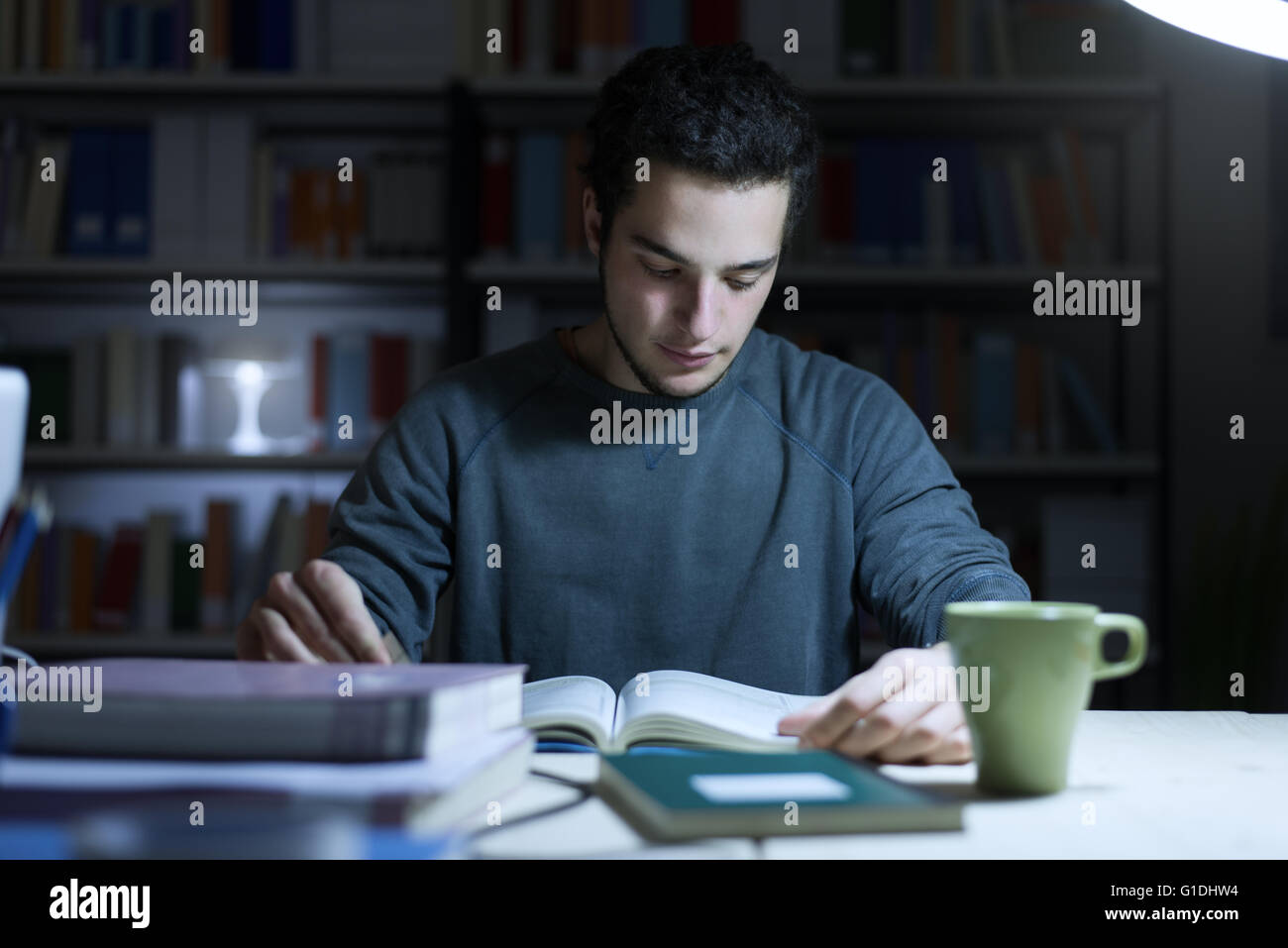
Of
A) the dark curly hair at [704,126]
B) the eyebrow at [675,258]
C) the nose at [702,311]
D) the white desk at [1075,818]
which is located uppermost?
the dark curly hair at [704,126]

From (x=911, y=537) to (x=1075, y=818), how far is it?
2.07 feet

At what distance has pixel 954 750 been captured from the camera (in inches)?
24.2

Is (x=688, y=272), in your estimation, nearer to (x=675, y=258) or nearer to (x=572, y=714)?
(x=675, y=258)

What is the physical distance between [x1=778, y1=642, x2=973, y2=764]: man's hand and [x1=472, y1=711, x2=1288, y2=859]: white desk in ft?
0.04

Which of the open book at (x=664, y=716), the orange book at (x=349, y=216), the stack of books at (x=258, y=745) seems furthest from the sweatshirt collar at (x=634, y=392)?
the orange book at (x=349, y=216)

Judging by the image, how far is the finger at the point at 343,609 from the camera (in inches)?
28.0

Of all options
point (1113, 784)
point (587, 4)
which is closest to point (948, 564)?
point (1113, 784)

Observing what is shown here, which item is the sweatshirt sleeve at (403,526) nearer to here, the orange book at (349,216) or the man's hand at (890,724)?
the man's hand at (890,724)

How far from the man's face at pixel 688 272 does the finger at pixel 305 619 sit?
1.72 ft

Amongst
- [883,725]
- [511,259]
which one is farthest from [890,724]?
[511,259]

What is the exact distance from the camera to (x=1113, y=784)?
577mm
